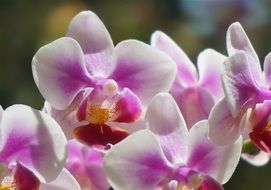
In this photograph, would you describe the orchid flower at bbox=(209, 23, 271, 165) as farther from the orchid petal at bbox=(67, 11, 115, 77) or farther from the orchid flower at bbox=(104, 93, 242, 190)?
the orchid petal at bbox=(67, 11, 115, 77)

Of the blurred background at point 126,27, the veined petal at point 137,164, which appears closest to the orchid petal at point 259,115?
the veined petal at point 137,164

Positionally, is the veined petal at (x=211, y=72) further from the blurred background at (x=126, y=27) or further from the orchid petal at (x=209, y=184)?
the blurred background at (x=126, y=27)

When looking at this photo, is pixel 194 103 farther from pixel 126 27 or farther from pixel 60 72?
pixel 126 27

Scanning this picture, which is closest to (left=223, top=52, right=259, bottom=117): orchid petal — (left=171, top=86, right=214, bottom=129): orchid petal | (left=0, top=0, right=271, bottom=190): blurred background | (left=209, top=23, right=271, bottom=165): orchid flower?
(left=209, top=23, right=271, bottom=165): orchid flower

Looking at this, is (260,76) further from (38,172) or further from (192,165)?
(38,172)

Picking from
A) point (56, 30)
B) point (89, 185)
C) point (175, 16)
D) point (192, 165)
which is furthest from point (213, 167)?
point (175, 16)

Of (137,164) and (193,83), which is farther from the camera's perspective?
(193,83)

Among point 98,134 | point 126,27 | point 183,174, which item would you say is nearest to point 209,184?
point 183,174
